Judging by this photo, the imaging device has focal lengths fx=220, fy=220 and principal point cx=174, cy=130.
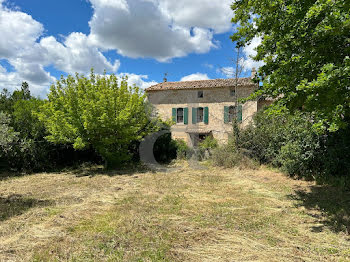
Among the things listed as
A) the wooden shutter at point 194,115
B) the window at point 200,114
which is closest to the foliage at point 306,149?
the window at point 200,114

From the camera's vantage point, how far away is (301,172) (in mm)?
8945

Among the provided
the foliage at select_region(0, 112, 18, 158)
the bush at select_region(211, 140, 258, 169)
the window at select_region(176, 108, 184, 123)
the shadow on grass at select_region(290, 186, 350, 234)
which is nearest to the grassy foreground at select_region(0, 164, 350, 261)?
the shadow on grass at select_region(290, 186, 350, 234)

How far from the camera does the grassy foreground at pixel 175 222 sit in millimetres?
3502

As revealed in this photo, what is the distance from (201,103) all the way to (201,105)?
17 cm

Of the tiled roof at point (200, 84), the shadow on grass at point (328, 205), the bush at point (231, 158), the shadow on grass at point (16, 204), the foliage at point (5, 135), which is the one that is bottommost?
the shadow on grass at point (16, 204)

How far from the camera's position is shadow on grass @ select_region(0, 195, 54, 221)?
523 cm

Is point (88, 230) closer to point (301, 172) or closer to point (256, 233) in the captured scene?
point (256, 233)

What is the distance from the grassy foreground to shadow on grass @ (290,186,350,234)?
22mm

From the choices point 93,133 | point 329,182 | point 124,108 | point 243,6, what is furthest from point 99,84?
point 329,182

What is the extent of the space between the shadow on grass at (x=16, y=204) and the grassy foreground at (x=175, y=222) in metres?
0.02

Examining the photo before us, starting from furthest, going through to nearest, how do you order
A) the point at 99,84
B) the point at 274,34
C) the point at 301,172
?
the point at 99,84 < the point at 301,172 < the point at 274,34

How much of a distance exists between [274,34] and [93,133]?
8.42 metres

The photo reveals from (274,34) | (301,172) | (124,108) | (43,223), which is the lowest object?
(43,223)

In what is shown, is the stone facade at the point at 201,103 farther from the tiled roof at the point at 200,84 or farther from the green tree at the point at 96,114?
the green tree at the point at 96,114
